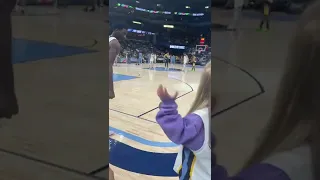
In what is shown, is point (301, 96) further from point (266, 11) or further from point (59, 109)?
point (59, 109)

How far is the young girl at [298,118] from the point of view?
55 cm

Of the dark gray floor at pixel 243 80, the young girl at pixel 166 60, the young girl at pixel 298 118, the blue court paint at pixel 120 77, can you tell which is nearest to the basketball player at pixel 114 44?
the blue court paint at pixel 120 77

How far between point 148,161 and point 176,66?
0.28 m

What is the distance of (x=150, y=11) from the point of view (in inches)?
31.4

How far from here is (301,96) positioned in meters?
0.56

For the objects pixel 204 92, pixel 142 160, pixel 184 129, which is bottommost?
pixel 142 160

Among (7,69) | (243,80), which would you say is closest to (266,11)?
(243,80)

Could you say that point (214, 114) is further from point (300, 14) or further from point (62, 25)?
point (62, 25)

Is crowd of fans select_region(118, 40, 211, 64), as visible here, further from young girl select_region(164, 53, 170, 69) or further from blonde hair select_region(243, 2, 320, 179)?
blonde hair select_region(243, 2, 320, 179)

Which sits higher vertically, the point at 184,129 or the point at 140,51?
the point at 140,51

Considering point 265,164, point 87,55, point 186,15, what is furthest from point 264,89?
point 87,55

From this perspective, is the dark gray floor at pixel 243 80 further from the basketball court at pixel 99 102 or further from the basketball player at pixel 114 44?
the basketball player at pixel 114 44

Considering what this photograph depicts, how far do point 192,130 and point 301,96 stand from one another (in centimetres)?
30

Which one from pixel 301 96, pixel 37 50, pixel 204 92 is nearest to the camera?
pixel 301 96
